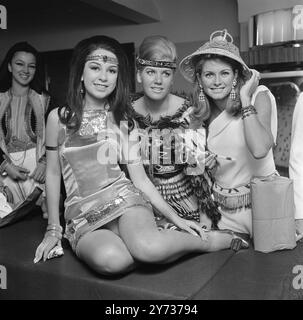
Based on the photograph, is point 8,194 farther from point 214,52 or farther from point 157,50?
point 214,52

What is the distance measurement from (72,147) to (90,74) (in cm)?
25

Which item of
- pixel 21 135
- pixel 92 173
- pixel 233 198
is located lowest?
pixel 233 198

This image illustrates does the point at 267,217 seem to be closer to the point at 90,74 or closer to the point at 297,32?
the point at 90,74

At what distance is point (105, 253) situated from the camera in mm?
1136

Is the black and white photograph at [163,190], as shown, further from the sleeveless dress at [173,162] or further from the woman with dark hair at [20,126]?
the woman with dark hair at [20,126]

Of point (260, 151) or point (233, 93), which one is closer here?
point (260, 151)

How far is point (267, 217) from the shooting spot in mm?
1286

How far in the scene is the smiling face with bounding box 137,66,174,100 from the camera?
4.80 feet

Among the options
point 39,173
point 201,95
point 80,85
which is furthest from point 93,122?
point 39,173

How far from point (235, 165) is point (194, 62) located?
1.35ft

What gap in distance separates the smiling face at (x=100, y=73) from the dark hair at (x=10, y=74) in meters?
0.74

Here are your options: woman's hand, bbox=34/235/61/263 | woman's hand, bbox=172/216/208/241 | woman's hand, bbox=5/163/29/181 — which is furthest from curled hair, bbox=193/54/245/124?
woman's hand, bbox=5/163/29/181
